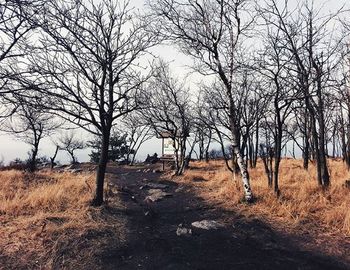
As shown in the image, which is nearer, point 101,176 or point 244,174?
point 101,176

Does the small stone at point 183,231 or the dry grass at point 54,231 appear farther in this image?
the small stone at point 183,231

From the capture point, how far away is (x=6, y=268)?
6.18 meters

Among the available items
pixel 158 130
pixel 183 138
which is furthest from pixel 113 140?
pixel 183 138

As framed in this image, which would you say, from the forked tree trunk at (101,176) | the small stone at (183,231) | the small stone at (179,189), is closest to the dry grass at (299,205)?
the small stone at (179,189)

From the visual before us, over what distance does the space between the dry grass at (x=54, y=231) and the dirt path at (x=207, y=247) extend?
445 mm

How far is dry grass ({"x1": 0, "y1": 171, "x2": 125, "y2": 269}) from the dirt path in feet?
1.46

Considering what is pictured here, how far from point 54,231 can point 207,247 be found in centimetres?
300

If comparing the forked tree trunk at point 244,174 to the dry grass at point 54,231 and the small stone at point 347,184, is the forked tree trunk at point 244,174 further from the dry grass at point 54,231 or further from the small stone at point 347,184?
the dry grass at point 54,231

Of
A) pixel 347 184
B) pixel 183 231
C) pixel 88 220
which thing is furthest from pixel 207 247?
pixel 347 184

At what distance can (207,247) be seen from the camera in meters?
6.95

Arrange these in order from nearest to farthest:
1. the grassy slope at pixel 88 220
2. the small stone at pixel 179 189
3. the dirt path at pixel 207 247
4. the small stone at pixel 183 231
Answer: the dirt path at pixel 207 247
the grassy slope at pixel 88 220
the small stone at pixel 183 231
the small stone at pixel 179 189

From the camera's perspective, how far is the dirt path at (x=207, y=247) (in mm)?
6137

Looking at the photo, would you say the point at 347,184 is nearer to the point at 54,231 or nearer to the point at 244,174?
the point at 244,174

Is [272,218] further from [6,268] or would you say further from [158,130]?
[158,130]
